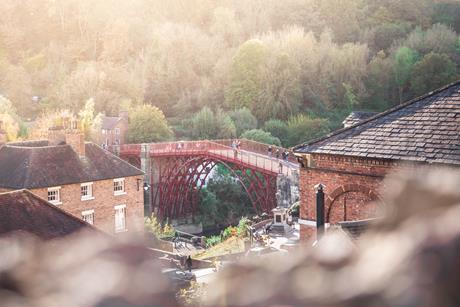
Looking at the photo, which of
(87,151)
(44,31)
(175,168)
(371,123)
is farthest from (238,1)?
(371,123)

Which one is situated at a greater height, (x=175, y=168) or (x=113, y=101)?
(x=113, y=101)

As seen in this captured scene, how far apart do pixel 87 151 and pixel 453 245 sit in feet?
105

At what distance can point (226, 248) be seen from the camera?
2948cm

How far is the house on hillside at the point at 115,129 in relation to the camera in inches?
1992

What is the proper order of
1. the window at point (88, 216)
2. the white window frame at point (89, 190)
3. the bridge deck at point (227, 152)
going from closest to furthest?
the window at point (88, 216), the white window frame at point (89, 190), the bridge deck at point (227, 152)

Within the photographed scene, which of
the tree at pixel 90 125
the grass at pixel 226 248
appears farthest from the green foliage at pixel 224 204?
the grass at pixel 226 248

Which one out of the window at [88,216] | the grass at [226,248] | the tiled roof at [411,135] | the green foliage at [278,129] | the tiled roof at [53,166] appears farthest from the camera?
the green foliage at [278,129]

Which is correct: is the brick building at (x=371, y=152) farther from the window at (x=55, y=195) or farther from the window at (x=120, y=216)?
the window at (x=120, y=216)

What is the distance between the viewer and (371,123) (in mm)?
15141

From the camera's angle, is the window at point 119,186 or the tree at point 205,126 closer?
the window at point 119,186

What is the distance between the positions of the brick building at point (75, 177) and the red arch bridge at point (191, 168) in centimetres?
938

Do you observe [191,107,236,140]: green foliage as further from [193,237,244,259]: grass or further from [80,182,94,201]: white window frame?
[80,182,94,201]: white window frame

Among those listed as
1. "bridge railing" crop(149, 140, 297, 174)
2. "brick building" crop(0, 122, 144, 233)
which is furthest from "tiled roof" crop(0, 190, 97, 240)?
"bridge railing" crop(149, 140, 297, 174)

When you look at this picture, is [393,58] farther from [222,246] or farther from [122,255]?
[122,255]
